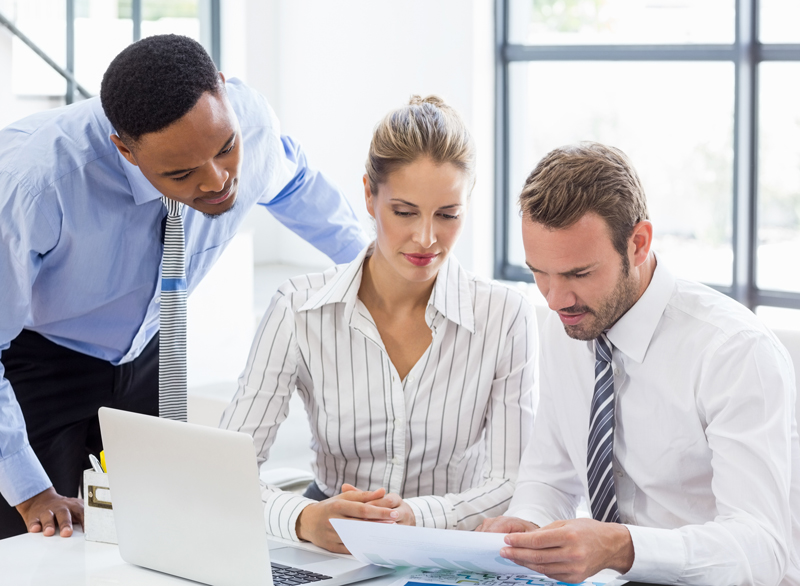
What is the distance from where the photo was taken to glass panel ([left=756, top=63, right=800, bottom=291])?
13.1 ft

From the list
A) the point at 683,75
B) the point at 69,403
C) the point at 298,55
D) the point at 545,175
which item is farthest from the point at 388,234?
the point at 298,55

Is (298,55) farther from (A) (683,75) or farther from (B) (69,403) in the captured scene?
(B) (69,403)

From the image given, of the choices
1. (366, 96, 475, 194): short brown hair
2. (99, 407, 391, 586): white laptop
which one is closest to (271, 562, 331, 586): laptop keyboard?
(99, 407, 391, 586): white laptop

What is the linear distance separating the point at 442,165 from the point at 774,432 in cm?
71

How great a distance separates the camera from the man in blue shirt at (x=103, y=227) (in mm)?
1588

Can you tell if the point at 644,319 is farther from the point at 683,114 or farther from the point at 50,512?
the point at 683,114

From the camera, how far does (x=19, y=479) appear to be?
162cm

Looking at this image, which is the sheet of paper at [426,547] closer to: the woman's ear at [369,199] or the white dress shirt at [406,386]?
the white dress shirt at [406,386]

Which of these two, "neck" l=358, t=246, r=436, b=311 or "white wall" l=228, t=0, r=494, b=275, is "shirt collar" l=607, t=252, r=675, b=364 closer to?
"neck" l=358, t=246, r=436, b=311

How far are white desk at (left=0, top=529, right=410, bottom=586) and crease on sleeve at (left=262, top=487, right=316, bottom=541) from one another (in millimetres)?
225

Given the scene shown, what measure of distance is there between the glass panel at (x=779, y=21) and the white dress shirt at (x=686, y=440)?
2891 millimetres

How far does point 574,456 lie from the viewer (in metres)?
1.59

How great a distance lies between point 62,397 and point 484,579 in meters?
1.08

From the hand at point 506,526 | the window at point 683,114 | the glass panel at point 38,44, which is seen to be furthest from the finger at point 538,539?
the glass panel at point 38,44
